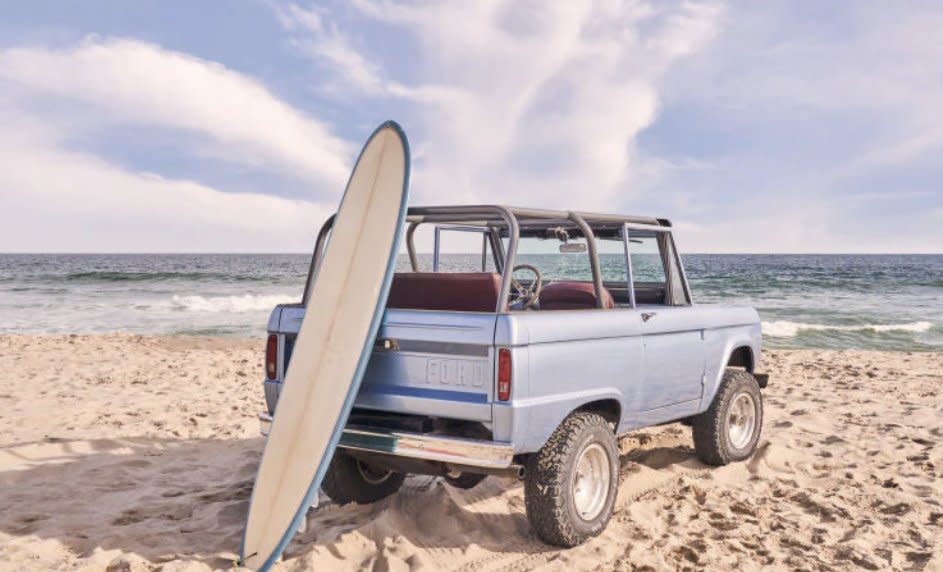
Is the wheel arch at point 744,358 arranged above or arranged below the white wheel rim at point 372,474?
above

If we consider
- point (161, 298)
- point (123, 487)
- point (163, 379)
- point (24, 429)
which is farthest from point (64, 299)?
point (123, 487)

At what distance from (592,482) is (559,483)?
0.51 m

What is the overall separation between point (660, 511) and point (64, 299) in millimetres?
31458

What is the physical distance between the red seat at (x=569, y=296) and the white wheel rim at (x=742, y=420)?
6.12 ft

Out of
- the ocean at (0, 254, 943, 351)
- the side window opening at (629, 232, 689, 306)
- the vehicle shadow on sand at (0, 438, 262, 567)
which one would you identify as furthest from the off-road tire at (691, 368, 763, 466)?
the vehicle shadow on sand at (0, 438, 262, 567)

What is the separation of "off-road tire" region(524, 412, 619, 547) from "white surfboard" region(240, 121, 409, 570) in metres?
1.11

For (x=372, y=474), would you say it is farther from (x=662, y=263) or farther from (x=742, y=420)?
(x=742, y=420)

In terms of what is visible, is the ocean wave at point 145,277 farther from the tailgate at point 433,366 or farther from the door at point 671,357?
the tailgate at point 433,366

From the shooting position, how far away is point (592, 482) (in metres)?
4.50

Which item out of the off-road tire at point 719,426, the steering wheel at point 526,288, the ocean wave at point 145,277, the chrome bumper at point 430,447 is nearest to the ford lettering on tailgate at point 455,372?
the chrome bumper at point 430,447

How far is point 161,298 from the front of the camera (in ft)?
103

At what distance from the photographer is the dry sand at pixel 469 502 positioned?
4207mm

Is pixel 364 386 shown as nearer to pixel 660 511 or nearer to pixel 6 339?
pixel 660 511

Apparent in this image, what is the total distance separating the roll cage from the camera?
412cm
